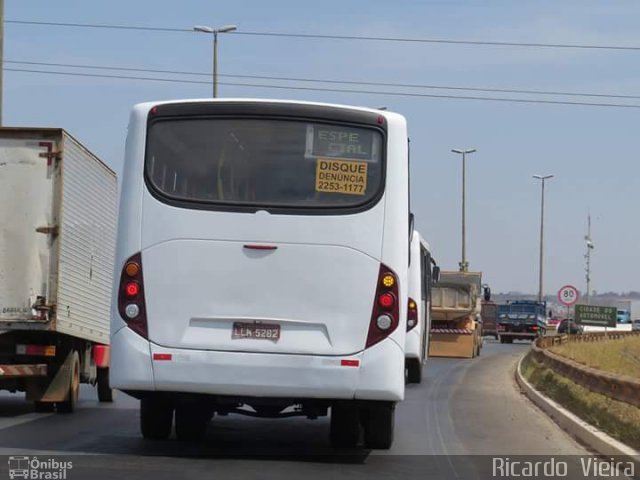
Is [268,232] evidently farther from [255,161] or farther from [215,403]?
[215,403]

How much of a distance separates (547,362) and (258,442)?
1330cm

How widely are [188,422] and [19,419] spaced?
3482 mm

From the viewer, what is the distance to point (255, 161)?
10.9m

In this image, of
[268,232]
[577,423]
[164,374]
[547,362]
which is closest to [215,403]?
[164,374]

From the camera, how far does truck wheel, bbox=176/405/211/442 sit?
41.9 feet

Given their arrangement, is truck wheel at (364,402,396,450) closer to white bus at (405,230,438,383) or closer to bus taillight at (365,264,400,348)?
bus taillight at (365,264,400,348)

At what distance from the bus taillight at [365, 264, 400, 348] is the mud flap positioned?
259 inches

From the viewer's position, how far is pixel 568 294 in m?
40.6

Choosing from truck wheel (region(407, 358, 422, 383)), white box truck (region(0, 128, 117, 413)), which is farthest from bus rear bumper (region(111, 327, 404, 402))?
truck wheel (region(407, 358, 422, 383))

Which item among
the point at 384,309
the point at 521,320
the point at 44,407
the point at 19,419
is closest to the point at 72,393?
the point at 44,407

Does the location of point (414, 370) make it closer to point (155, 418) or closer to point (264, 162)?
point (155, 418)

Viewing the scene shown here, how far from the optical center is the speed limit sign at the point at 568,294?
40375mm

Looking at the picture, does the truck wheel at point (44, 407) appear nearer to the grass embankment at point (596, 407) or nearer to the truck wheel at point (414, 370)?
the grass embankment at point (596, 407)

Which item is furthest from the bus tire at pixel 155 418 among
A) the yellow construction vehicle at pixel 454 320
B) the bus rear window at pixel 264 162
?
the yellow construction vehicle at pixel 454 320
